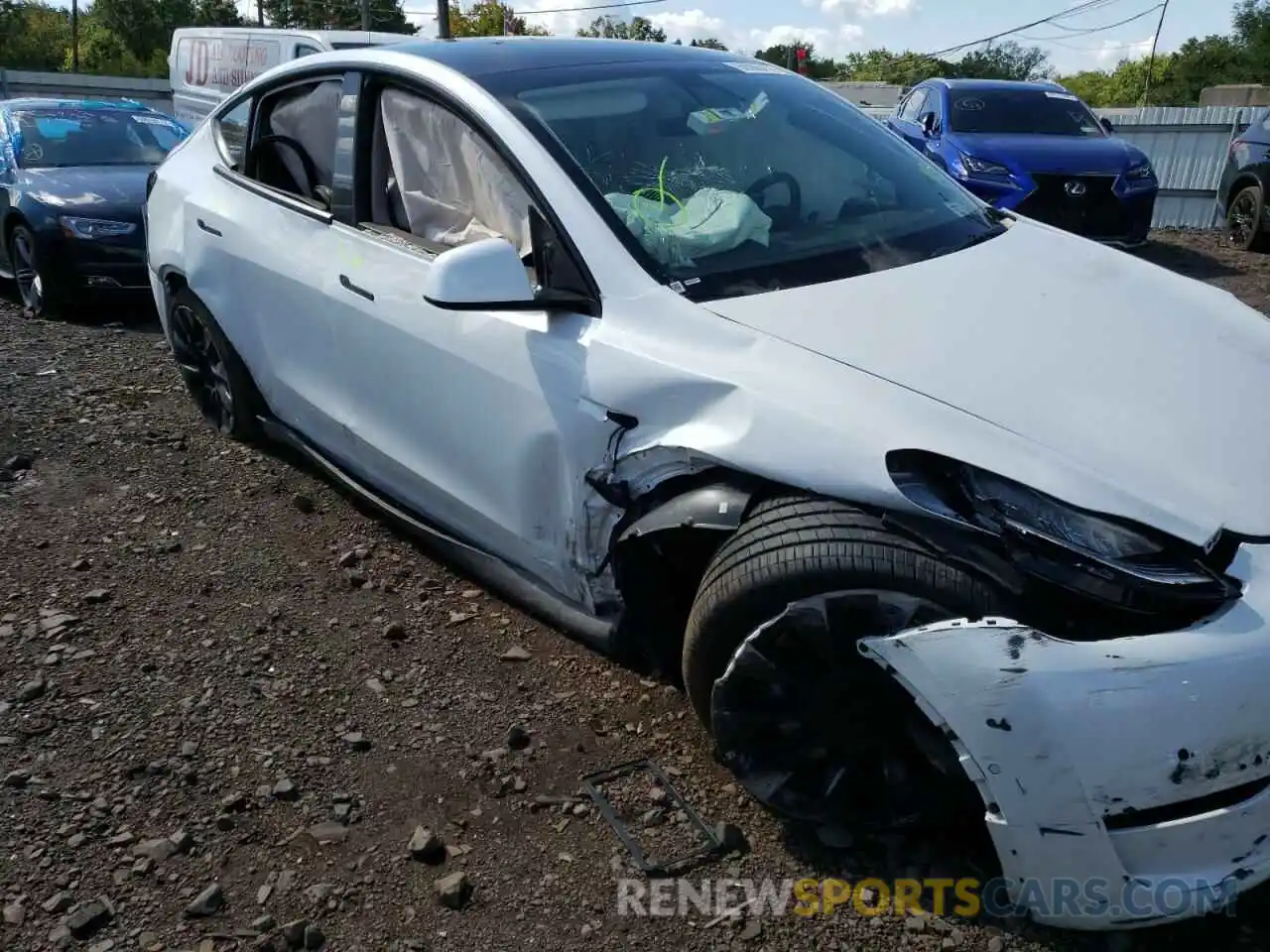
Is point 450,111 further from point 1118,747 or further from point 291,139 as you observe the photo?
point 1118,747

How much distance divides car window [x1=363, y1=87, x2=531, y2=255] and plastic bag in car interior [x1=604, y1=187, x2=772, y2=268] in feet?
0.98

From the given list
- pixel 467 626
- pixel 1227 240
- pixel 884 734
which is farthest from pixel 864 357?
pixel 1227 240

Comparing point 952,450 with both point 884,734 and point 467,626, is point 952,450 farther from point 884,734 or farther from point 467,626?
point 467,626

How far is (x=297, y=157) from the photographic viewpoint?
12.4 feet

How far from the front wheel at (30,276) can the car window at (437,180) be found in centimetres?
482

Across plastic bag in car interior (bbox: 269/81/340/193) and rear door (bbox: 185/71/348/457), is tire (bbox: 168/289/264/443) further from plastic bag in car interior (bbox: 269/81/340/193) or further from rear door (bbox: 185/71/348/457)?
plastic bag in car interior (bbox: 269/81/340/193)

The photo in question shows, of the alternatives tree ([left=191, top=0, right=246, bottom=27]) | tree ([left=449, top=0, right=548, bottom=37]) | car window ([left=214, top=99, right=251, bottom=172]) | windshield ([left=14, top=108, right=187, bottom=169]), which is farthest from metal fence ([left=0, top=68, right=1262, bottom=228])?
tree ([left=191, top=0, right=246, bottom=27])

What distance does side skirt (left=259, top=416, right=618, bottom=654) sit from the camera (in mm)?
2664

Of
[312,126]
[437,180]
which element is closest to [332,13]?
[312,126]

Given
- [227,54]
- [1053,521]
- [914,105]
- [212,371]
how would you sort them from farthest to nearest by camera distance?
[227,54] → [914,105] → [212,371] → [1053,521]

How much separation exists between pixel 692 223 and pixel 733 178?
0.33m

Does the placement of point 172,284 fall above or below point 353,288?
below

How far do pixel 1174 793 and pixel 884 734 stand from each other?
509 mm

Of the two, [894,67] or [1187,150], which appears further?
[894,67]
